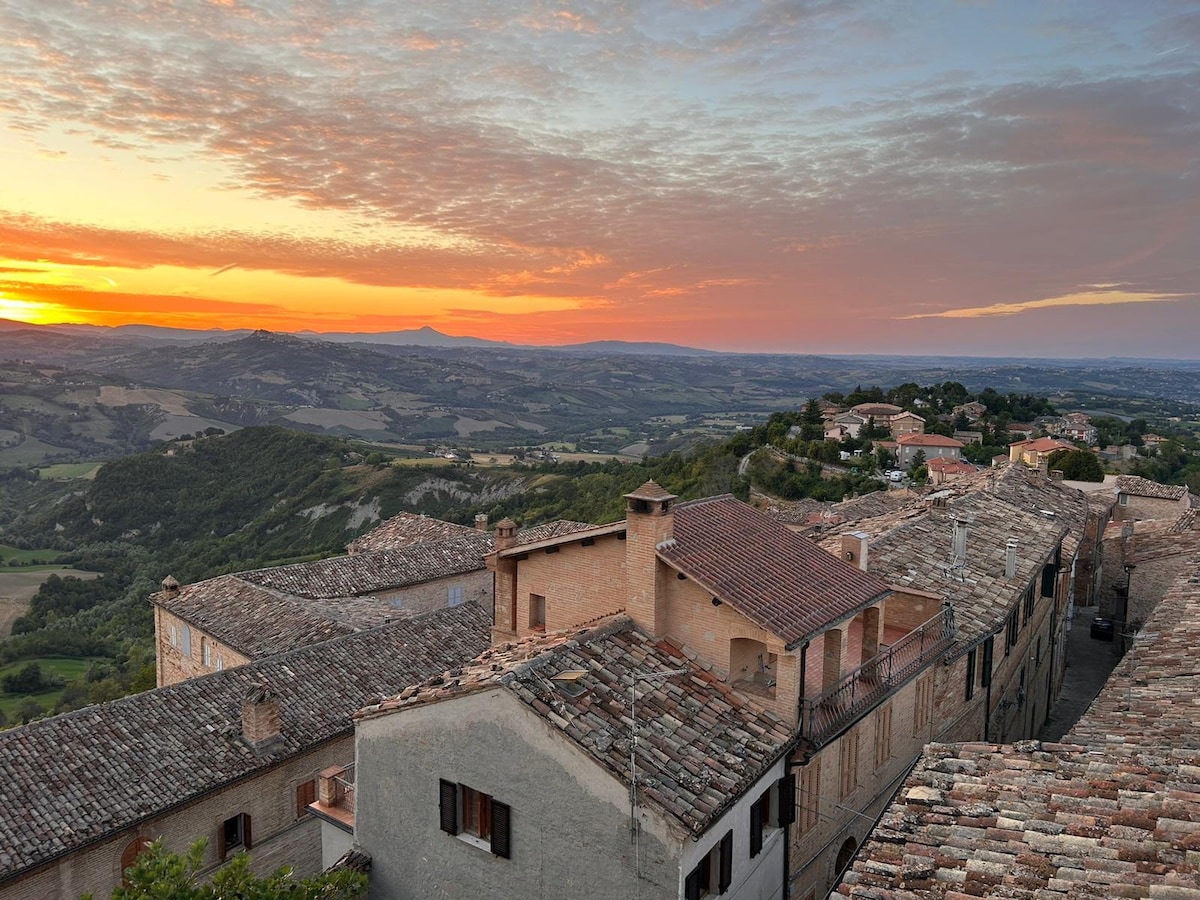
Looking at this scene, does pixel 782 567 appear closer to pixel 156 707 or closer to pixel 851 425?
pixel 156 707

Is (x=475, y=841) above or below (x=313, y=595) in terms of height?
above

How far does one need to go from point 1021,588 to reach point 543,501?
223 ft

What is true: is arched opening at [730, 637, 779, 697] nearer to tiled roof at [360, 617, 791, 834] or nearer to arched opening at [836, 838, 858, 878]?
tiled roof at [360, 617, 791, 834]

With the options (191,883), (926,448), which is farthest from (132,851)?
(926,448)

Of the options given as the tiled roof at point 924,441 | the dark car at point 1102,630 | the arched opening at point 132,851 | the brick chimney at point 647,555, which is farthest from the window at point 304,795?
the tiled roof at point 924,441

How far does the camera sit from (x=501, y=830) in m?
11.2

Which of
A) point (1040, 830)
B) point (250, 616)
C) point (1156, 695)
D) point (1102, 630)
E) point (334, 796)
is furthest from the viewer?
point (1102, 630)

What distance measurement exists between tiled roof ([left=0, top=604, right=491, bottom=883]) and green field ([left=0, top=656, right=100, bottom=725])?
41.0 metres

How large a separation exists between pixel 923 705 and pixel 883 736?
5.89 ft

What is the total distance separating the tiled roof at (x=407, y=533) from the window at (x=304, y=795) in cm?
1976

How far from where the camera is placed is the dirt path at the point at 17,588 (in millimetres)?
77625

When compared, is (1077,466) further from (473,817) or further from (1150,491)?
(473,817)

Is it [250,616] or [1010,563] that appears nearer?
[1010,563]

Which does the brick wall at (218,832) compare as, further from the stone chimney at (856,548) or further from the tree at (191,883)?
the stone chimney at (856,548)
